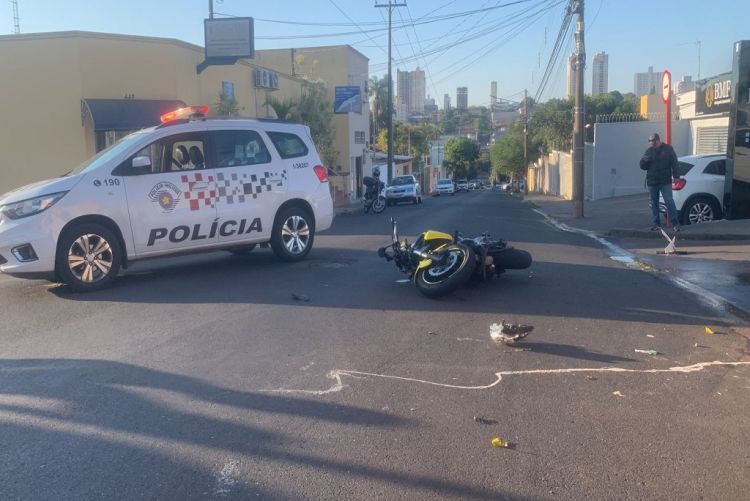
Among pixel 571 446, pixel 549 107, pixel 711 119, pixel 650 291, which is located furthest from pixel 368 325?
pixel 549 107

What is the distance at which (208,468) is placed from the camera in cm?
405

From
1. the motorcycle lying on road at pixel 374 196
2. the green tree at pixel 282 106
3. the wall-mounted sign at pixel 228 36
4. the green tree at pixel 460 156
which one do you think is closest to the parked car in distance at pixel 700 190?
the motorcycle lying on road at pixel 374 196

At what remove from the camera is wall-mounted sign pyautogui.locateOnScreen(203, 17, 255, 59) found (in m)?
25.3

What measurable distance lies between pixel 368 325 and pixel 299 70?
139 ft

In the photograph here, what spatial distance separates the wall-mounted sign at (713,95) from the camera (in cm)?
2552

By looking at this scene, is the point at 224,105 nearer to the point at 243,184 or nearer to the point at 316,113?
the point at 316,113

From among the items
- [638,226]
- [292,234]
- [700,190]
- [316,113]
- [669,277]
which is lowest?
[669,277]

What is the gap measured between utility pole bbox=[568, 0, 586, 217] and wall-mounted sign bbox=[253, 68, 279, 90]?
44.3ft

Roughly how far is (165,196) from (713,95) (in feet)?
76.8

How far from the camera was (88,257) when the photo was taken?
8.77 m

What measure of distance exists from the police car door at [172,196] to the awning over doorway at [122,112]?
13034mm

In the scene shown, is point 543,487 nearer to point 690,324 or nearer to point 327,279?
point 690,324

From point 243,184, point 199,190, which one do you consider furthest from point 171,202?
point 243,184

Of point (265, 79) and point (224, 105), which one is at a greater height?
point (265, 79)
